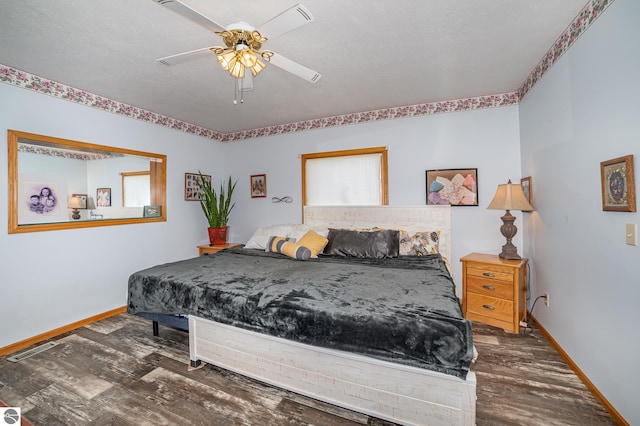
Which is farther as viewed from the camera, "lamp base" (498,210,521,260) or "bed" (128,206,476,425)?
"lamp base" (498,210,521,260)

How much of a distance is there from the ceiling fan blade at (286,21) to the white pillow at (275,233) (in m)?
2.42

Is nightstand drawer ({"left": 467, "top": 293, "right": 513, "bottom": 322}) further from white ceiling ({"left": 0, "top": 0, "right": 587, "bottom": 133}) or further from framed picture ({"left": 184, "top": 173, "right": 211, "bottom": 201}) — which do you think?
framed picture ({"left": 184, "top": 173, "right": 211, "bottom": 201})

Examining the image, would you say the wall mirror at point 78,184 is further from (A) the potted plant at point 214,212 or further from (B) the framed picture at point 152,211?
(A) the potted plant at point 214,212

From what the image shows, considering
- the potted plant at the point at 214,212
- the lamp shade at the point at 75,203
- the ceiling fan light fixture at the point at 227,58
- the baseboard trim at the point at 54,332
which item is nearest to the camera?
the ceiling fan light fixture at the point at 227,58

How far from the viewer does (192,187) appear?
4.40 metres

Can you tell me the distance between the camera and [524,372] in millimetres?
2049

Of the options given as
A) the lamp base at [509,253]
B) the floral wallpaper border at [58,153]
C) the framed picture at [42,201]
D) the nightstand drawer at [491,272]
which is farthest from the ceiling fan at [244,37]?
the lamp base at [509,253]

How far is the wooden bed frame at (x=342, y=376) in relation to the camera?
1429 mm

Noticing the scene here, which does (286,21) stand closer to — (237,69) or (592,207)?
(237,69)

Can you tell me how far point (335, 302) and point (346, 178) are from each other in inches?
101

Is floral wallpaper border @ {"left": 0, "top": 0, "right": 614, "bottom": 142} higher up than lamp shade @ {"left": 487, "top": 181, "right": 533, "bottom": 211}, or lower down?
higher up

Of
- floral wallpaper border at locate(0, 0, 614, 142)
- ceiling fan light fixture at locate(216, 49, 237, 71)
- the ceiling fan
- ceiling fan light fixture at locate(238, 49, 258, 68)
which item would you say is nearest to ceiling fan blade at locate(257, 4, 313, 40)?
the ceiling fan

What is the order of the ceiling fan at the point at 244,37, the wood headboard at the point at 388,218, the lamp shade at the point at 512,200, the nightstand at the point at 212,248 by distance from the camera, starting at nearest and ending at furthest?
1. the ceiling fan at the point at 244,37
2. the lamp shade at the point at 512,200
3. the wood headboard at the point at 388,218
4. the nightstand at the point at 212,248

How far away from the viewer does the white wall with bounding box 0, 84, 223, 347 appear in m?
2.56
